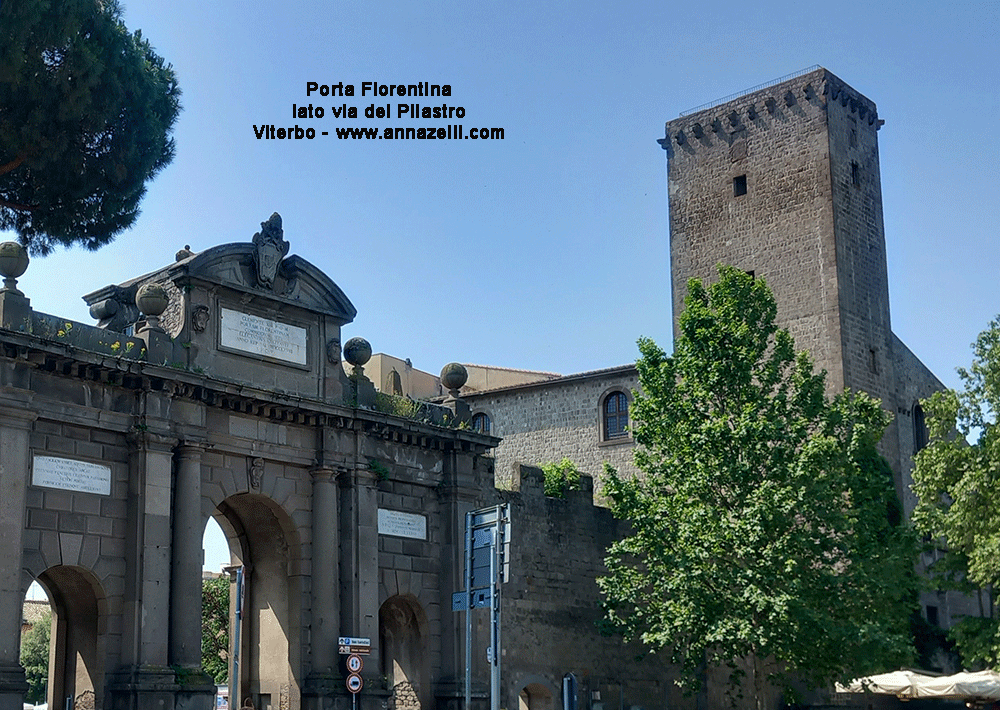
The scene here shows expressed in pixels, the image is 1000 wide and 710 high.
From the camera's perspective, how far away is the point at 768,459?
29.7 m

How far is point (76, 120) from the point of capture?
70.5ft

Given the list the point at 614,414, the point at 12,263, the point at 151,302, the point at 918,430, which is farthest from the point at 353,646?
the point at 918,430

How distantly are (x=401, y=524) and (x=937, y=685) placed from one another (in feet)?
44.7

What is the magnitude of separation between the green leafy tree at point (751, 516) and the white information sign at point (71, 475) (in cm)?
1256

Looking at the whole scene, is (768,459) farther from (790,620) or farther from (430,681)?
(430,681)

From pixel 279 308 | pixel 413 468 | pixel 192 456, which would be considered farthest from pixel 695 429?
pixel 192 456

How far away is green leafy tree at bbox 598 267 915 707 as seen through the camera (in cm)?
2858

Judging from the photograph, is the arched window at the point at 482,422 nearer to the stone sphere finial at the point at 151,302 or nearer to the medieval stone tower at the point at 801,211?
the medieval stone tower at the point at 801,211

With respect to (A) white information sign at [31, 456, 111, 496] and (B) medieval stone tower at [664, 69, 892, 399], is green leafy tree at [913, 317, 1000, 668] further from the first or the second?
(A) white information sign at [31, 456, 111, 496]

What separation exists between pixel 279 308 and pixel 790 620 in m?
12.6

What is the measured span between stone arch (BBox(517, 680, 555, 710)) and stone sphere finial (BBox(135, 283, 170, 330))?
13.0 metres

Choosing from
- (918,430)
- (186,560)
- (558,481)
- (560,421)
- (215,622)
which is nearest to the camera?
(186,560)

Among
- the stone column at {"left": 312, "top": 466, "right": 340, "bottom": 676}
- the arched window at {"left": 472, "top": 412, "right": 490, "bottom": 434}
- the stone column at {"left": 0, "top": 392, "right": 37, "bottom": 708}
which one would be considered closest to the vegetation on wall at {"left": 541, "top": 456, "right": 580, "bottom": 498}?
the stone column at {"left": 312, "top": 466, "right": 340, "bottom": 676}

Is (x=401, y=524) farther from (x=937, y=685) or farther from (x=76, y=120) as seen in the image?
(x=937, y=685)
